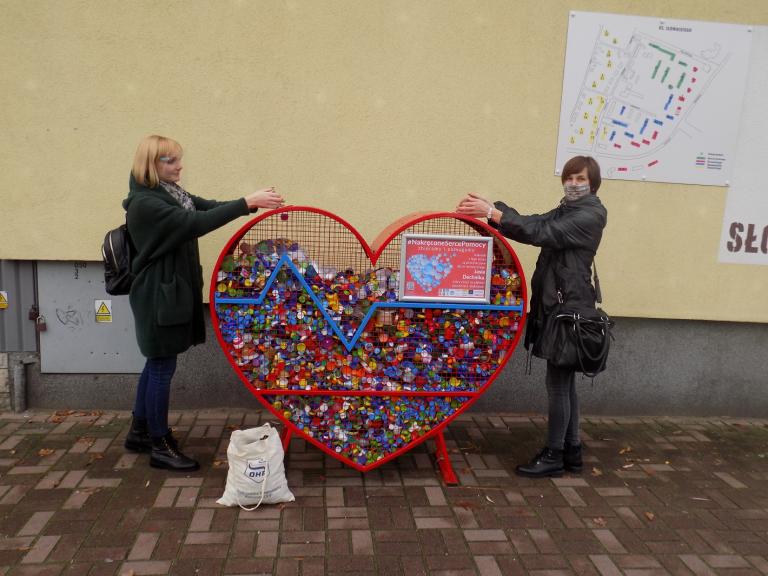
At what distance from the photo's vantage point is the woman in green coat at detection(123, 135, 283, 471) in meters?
3.02

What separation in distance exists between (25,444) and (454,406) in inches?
105

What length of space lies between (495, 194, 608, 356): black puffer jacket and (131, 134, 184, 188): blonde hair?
1.85 m

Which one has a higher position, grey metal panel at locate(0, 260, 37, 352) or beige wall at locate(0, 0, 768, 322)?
→ beige wall at locate(0, 0, 768, 322)

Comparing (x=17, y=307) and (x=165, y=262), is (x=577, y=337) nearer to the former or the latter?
(x=165, y=262)

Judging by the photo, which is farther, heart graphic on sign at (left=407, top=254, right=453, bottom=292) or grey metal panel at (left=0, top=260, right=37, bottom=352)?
grey metal panel at (left=0, top=260, right=37, bottom=352)

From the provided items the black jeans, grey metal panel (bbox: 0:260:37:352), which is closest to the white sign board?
the black jeans

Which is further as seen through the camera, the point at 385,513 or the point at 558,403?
the point at 558,403

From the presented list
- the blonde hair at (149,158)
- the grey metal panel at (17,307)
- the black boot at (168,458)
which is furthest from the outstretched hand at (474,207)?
the grey metal panel at (17,307)

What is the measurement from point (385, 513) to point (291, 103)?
2645mm

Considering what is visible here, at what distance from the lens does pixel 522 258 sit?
4.23 m

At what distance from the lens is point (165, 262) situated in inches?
124

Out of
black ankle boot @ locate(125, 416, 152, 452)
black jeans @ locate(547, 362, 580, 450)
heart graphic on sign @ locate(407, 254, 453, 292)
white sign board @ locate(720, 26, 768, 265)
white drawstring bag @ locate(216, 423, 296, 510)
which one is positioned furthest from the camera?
white sign board @ locate(720, 26, 768, 265)

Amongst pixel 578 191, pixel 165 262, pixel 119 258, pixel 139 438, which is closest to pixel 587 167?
pixel 578 191

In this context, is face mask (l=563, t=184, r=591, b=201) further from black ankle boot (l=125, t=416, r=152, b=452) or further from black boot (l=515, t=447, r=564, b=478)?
black ankle boot (l=125, t=416, r=152, b=452)
